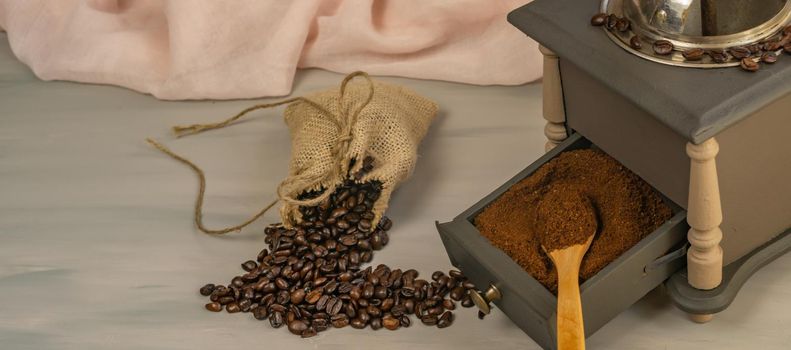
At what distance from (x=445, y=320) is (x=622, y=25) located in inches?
21.9

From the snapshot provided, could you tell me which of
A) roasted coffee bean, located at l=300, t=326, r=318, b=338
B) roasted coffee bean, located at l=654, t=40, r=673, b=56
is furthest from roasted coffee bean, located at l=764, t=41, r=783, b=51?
roasted coffee bean, located at l=300, t=326, r=318, b=338

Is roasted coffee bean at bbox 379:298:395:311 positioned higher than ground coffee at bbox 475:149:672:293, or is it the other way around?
ground coffee at bbox 475:149:672:293

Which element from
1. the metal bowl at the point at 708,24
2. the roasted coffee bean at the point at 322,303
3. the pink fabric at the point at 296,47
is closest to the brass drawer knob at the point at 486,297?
the roasted coffee bean at the point at 322,303

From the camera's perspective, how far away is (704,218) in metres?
1.66

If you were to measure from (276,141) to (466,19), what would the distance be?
49cm

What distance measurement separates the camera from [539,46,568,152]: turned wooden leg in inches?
74.0

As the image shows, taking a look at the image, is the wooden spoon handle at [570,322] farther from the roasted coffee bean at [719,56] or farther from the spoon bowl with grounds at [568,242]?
the roasted coffee bean at [719,56]

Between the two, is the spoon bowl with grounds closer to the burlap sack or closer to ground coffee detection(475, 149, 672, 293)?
ground coffee detection(475, 149, 672, 293)

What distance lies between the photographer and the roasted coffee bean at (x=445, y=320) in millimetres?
1864

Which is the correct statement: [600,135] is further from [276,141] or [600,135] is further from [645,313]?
[276,141]

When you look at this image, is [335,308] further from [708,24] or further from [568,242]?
[708,24]

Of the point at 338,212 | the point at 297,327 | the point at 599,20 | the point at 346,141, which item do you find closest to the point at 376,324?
the point at 297,327

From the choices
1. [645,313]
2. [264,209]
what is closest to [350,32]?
[264,209]

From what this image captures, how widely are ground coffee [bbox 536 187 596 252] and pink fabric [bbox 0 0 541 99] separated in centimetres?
63
